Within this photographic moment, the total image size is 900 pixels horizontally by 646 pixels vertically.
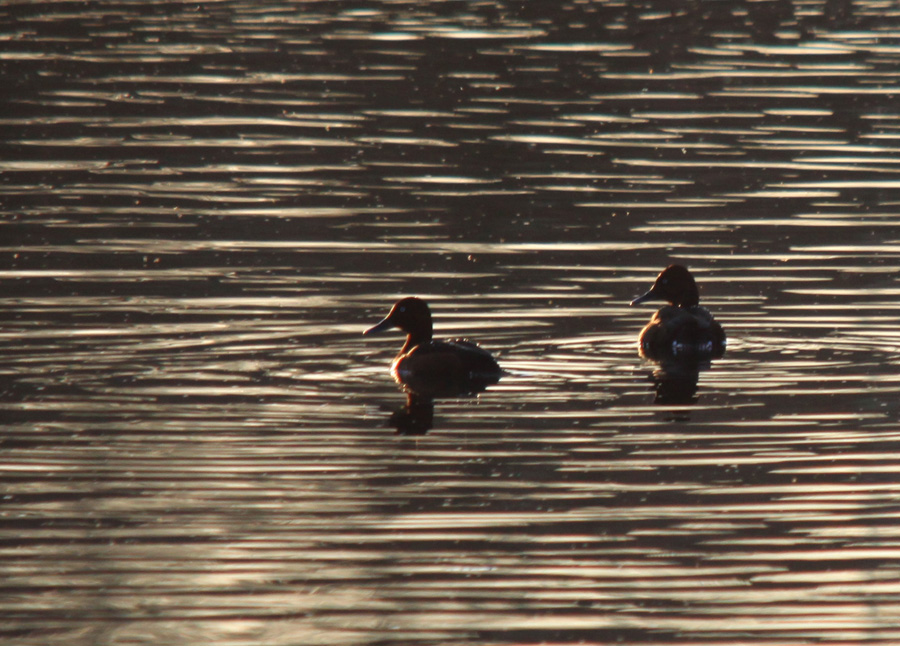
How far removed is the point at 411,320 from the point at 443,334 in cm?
81

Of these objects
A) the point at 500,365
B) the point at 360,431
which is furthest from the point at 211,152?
the point at 360,431

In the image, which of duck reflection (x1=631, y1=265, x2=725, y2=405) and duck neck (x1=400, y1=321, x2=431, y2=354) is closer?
duck reflection (x1=631, y1=265, x2=725, y2=405)

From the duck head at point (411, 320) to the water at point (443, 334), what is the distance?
12.1 inches

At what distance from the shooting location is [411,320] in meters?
14.3

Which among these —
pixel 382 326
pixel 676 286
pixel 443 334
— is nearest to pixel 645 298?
pixel 676 286

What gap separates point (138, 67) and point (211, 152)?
6.58 m

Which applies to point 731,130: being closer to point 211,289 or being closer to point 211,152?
point 211,152

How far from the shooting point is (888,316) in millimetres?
15266

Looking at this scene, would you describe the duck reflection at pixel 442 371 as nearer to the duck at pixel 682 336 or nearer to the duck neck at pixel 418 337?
the duck neck at pixel 418 337

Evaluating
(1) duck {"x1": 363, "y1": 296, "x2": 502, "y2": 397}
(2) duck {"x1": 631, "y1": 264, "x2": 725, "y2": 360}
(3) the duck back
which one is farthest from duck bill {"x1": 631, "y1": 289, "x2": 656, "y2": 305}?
(1) duck {"x1": 363, "y1": 296, "x2": 502, "y2": 397}

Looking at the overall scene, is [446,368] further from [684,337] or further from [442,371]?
[684,337]

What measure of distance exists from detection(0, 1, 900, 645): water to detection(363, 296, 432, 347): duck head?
31cm

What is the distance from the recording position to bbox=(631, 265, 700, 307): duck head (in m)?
15.3

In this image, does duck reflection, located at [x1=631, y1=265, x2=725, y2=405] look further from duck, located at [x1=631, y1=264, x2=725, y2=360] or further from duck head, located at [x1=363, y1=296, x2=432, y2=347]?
duck head, located at [x1=363, y1=296, x2=432, y2=347]
